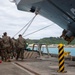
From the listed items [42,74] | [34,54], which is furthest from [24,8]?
[42,74]

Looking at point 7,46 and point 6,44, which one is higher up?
point 6,44

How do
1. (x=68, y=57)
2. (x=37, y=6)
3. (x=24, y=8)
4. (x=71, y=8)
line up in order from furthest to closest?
1. (x=68, y=57)
2. (x=24, y=8)
3. (x=37, y=6)
4. (x=71, y=8)

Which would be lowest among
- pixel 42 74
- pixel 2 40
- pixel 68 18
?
pixel 42 74

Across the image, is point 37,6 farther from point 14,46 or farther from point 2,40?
point 14,46

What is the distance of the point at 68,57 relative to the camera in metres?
20.7

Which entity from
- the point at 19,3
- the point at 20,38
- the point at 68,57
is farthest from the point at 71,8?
the point at 68,57

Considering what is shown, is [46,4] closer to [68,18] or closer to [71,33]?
[68,18]

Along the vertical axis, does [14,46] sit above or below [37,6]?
below

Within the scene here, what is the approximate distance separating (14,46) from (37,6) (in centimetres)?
545

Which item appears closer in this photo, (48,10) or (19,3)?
(19,3)

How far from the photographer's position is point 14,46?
815 inches

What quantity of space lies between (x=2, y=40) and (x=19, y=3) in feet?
11.3

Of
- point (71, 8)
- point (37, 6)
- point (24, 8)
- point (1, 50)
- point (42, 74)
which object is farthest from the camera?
point (1, 50)

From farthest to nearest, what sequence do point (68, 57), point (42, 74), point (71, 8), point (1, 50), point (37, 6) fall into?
point (68, 57) < point (1, 50) < point (37, 6) < point (71, 8) < point (42, 74)
